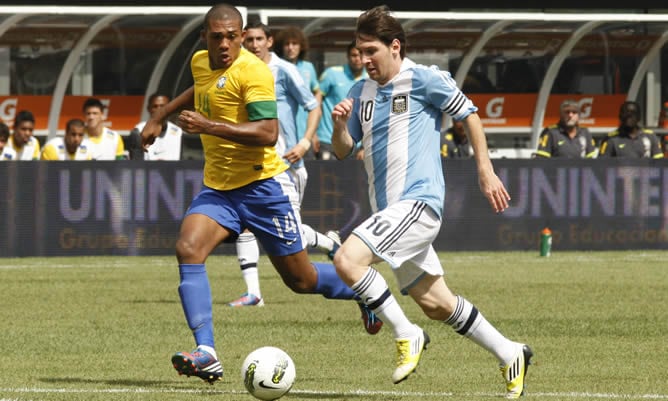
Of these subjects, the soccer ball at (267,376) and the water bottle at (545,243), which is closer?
the soccer ball at (267,376)

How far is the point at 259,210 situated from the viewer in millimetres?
8188

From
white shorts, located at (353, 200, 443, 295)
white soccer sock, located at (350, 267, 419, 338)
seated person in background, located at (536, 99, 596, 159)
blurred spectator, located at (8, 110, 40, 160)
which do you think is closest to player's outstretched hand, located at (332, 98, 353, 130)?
white shorts, located at (353, 200, 443, 295)

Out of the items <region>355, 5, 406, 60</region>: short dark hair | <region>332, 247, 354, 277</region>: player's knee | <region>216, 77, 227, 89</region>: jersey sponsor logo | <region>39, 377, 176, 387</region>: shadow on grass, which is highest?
<region>355, 5, 406, 60</region>: short dark hair

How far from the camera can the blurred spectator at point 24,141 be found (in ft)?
56.1

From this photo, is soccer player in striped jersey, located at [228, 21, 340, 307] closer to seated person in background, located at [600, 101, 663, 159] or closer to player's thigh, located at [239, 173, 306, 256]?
player's thigh, located at [239, 173, 306, 256]

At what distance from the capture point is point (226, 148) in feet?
26.7

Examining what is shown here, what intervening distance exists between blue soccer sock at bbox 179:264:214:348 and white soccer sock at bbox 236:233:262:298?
397 cm

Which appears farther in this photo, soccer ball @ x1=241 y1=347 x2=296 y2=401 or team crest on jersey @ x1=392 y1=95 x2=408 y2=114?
team crest on jersey @ x1=392 y1=95 x2=408 y2=114

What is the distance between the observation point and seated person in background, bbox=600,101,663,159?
17953 mm

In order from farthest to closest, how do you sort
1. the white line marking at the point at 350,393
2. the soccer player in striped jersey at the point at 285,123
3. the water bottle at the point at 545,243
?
1. the water bottle at the point at 545,243
2. the soccer player in striped jersey at the point at 285,123
3. the white line marking at the point at 350,393

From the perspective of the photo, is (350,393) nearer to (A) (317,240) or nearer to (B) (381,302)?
(B) (381,302)

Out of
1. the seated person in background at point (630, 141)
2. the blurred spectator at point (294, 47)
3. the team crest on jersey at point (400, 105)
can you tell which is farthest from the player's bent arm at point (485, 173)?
the seated person in background at point (630, 141)

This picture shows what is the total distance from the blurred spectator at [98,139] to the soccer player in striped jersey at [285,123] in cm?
531

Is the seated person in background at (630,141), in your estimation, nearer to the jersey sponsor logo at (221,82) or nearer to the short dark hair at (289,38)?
the short dark hair at (289,38)
